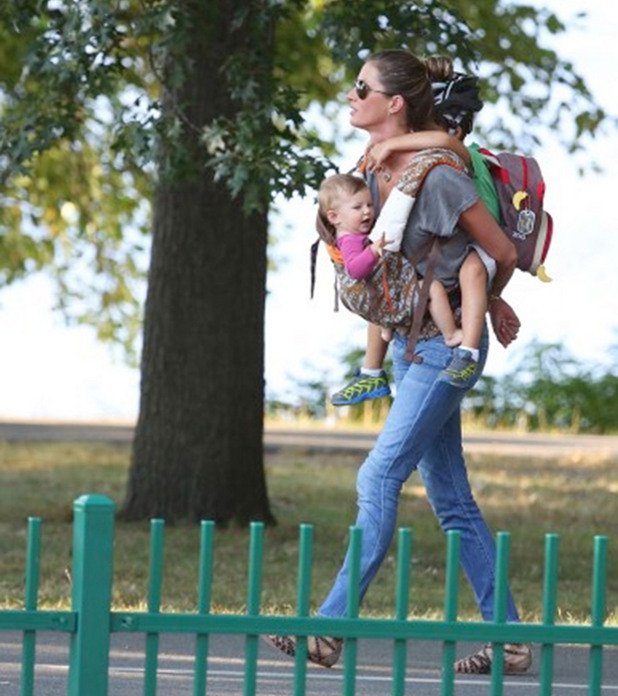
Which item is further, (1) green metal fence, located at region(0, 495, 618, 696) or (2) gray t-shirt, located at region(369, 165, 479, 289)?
(2) gray t-shirt, located at region(369, 165, 479, 289)

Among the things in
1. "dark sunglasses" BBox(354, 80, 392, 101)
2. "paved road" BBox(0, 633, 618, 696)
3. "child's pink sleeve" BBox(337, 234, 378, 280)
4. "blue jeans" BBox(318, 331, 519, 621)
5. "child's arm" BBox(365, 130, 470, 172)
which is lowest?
"paved road" BBox(0, 633, 618, 696)

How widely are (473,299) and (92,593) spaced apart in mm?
2192

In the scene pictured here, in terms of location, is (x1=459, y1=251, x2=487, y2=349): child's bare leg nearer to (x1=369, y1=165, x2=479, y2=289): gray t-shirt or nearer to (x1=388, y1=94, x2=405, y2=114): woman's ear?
(x1=369, y1=165, x2=479, y2=289): gray t-shirt

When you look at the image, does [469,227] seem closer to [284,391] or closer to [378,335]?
[378,335]

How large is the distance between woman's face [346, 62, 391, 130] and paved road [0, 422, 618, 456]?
12396mm

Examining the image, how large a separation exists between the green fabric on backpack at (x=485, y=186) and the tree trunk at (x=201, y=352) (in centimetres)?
644

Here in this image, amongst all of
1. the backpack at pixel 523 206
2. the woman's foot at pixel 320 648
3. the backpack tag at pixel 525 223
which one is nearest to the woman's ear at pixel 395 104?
the backpack at pixel 523 206

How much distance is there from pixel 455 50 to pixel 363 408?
41.9ft

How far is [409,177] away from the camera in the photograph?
7.00 metres

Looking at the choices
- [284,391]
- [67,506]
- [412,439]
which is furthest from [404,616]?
[284,391]

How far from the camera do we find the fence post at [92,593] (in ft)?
17.3

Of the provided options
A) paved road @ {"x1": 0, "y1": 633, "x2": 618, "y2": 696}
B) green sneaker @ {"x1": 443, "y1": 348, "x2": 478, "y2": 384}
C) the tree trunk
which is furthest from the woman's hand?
the tree trunk

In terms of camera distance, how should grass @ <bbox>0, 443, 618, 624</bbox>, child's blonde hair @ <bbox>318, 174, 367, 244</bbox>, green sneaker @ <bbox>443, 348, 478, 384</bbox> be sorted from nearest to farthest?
green sneaker @ <bbox>443, 348, 478, 384</bbox> → child's blonde hair @ <bbox>318, 174, 367, 244</bbox> → grass @ <bbox>0, 443, 618, 624</bbox>

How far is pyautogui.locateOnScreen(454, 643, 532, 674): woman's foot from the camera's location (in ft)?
23.5
